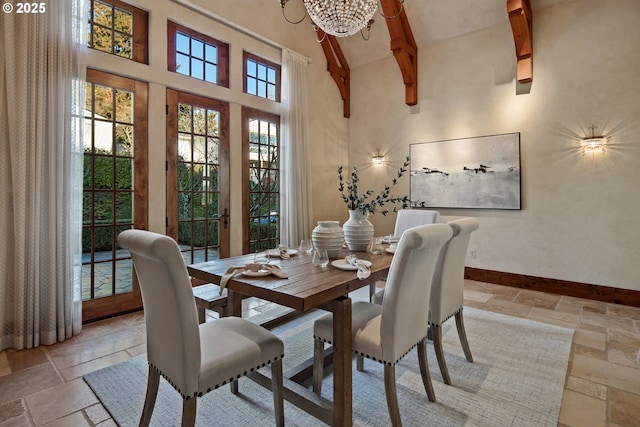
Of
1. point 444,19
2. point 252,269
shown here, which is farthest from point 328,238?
point 444,19

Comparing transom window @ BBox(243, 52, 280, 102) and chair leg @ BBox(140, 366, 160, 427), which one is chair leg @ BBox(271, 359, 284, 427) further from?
transom window @ BBox(243, 52, 280, 102)

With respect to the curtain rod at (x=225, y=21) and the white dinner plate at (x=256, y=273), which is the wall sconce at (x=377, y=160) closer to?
the curtain rod at (x=225, y=21)

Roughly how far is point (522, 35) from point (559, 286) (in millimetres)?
3087

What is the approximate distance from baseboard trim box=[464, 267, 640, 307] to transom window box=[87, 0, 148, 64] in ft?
16.1

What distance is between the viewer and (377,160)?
5605mm

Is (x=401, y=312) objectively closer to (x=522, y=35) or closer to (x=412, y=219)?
(x=412, y=219)

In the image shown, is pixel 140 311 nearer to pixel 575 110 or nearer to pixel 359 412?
pixel 359 412

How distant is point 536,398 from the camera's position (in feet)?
6.32

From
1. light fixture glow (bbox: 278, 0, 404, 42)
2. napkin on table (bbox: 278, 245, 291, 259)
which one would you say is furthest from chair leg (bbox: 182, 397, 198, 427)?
light fixture glow (bbox: 278, 0, 404, 42)

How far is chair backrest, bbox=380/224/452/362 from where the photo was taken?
152 cm

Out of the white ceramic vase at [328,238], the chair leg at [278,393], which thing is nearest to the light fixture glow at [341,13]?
the white ceramic vase at [328,238]

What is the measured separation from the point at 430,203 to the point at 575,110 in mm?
2031

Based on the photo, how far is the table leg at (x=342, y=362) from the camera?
155 cm

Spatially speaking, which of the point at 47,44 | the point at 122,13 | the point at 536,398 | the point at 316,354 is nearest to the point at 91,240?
the point at 47,44
